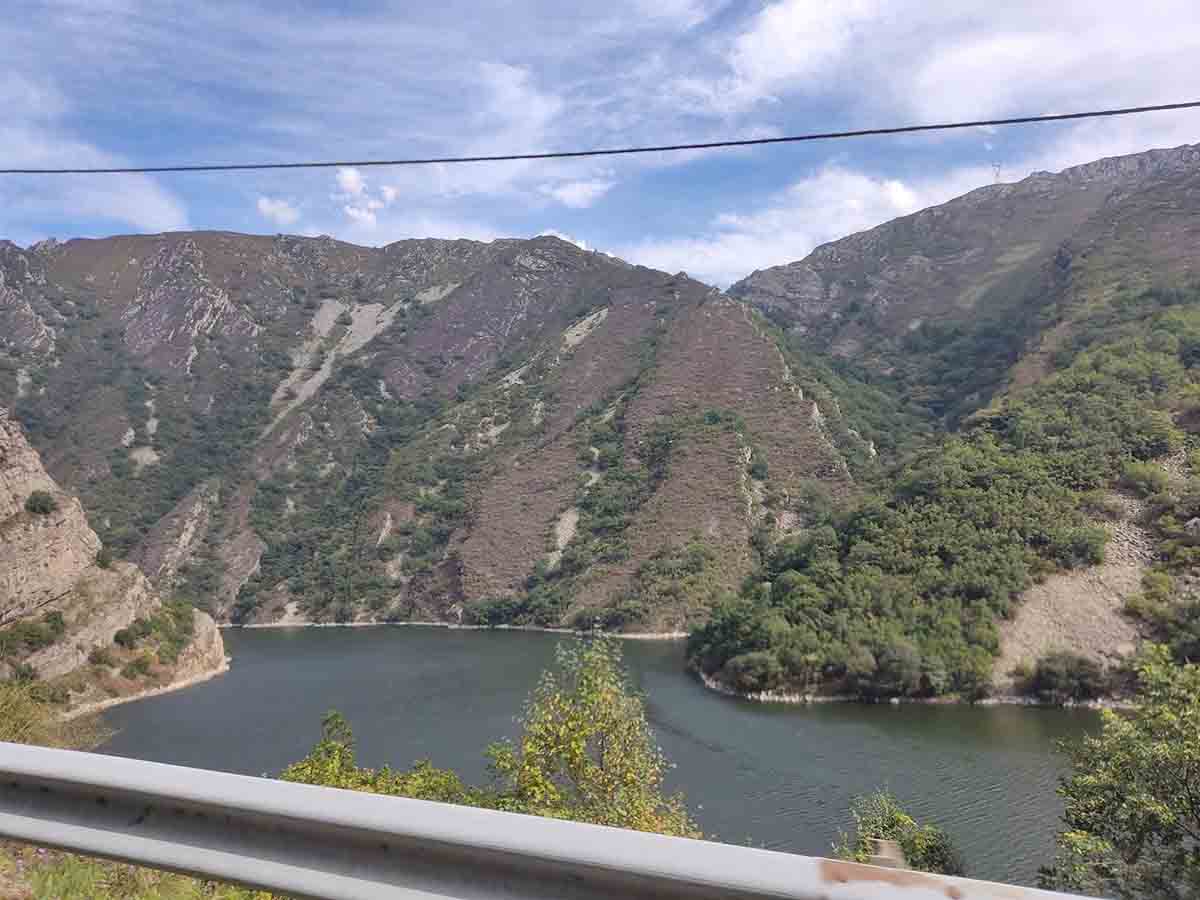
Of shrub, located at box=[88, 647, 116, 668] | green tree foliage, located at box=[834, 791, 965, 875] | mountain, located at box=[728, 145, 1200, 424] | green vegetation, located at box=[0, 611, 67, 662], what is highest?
mountain, located at box=[728, 145, 1200, 424]

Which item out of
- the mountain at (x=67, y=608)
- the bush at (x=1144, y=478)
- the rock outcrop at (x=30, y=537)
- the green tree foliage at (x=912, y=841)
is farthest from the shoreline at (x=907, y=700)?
the rock outcrop at (x=30, y=537)

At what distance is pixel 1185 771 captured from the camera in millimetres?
10016

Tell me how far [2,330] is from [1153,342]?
452 ft

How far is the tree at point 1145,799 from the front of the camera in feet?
32.4

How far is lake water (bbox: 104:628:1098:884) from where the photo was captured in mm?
25109

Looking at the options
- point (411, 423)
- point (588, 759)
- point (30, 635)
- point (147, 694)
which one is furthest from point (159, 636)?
point (411, 423)

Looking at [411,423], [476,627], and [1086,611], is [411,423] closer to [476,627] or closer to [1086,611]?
[476,627]

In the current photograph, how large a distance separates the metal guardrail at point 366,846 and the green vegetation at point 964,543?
42.9 m

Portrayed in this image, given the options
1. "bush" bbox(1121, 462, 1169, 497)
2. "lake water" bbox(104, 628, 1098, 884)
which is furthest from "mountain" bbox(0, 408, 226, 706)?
"bush" bbox(1121, 462, 1169, 497)

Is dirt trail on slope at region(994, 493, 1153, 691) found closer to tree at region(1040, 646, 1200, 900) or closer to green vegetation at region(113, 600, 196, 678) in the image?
tree at region(1040, 646, 1200, 900)

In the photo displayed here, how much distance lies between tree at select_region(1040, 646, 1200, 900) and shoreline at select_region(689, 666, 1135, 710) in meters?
30.1

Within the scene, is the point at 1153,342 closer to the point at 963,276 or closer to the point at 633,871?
the point at 633,871

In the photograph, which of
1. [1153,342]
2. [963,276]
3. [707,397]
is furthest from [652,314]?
[1153,342]

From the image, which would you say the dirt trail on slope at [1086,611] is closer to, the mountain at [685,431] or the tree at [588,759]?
the mountain at [685,431]
